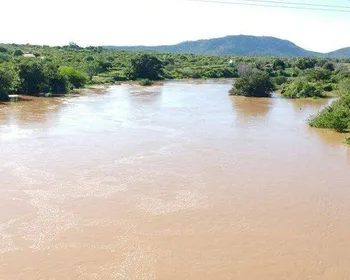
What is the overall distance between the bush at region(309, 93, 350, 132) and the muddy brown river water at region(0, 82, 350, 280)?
86 cm

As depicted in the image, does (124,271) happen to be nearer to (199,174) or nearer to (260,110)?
(199,174)

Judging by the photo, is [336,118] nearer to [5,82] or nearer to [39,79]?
[5,82]

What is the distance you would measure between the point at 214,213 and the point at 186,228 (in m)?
1.23

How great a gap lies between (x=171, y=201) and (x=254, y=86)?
1078 inches

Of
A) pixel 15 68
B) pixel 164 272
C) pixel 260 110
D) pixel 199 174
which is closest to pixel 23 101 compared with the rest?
pixel 15 68

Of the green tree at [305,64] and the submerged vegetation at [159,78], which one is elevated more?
the green tree at [305,64]

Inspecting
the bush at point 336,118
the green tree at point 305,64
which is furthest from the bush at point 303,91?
the green tree at point 305,64

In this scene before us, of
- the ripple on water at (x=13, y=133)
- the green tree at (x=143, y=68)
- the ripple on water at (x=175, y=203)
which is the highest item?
the green tree at (x=143, y=68)

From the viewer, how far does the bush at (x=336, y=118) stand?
891 inches

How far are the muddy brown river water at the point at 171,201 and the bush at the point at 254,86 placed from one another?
48.3 feet

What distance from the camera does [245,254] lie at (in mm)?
9266

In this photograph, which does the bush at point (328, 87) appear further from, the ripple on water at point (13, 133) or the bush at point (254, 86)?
the ripple on water at point (13, 133)

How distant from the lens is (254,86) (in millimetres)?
37875

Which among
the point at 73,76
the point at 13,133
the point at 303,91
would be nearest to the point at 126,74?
the point at 73,76
